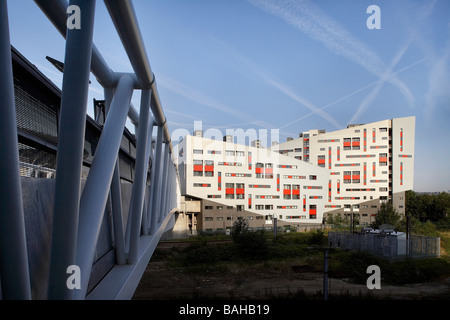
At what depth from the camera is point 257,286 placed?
2105 cm

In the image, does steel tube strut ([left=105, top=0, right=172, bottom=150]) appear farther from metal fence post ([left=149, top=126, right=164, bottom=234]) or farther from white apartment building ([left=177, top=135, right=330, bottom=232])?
white apartment building ([left=177, top=135, right=330, bottom=232])

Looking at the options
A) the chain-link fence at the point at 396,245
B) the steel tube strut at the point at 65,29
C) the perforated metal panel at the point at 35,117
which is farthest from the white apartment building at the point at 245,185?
the perforated metal panel at the point at 35,117

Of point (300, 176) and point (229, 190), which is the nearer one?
point (229, 190)

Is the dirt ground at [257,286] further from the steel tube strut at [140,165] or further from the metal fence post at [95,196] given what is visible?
the metal fence post at [95,196]

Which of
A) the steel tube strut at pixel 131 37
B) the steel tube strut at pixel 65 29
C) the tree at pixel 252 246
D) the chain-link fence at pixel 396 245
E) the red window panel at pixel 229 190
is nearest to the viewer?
the steel tube strut at pixel 65 29

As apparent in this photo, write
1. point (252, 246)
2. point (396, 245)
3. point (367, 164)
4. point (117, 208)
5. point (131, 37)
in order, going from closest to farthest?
point (131, 37) < point (117, 208) < point (396, 245) < point (252, 246) < point (367, 164)

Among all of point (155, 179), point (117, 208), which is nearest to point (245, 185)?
point (155, 179)

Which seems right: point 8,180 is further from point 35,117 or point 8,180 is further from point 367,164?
point 367,164

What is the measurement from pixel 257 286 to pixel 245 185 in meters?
40.6

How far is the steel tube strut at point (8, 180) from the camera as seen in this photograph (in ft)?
5.23

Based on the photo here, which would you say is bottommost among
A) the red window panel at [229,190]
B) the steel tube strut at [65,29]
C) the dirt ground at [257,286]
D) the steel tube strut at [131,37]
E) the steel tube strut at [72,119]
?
the dirt ground at [257,286]

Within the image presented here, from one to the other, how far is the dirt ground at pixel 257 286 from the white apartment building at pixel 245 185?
32902mm
